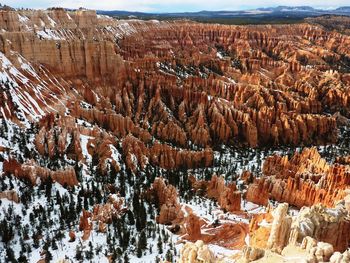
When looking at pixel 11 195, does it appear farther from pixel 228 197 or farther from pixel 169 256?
pixel 228 197

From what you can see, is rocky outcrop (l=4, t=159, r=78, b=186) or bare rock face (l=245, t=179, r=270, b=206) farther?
bare rock face (l=245, t=179, r=270, b=206)

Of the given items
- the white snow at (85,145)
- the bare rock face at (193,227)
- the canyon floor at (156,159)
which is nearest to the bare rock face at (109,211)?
the canyon floor at (156,159)

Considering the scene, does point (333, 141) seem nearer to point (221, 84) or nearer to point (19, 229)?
point (221, 84)

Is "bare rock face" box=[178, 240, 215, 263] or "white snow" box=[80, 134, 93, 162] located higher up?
"bare rock face" box=[178, 240, 215, 263]

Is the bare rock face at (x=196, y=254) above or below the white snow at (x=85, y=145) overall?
above

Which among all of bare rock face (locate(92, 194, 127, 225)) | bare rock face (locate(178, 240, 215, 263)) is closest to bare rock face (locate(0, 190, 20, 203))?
bare rock face (locate(92, 194, 127, 225))

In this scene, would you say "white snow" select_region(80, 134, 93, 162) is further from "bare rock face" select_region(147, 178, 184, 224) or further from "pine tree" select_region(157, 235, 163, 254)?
"pine tree" select_region(157, 235, 163, 254)

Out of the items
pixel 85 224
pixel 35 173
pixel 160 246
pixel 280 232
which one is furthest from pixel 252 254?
pixel 35 173

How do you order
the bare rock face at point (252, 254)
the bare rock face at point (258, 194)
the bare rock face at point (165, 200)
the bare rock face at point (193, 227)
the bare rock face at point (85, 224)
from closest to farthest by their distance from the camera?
the bare rock face at point (252, 254), the bare rock face at point (193, 227), the bare rock face at point (85, 224), the bare rock face at point (165, 200), the bare rock face at point (258, 194)

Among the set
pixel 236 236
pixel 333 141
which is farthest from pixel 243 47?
pixel 236 236

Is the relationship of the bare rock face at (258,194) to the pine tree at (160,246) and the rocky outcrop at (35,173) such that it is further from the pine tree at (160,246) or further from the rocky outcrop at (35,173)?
the rocky outcrop at (35,173)
